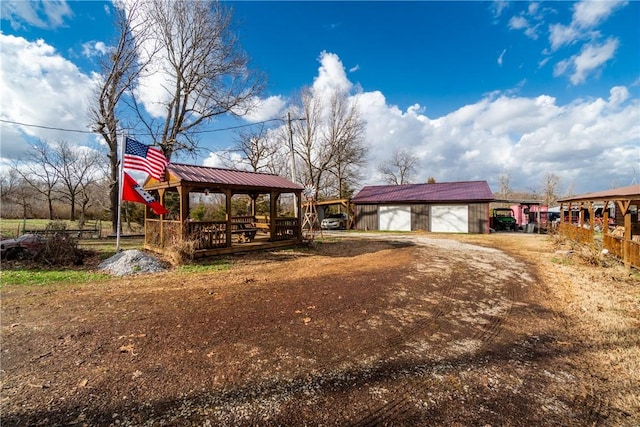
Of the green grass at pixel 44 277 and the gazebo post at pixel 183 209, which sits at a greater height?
the gazebo post at pixel 183 209

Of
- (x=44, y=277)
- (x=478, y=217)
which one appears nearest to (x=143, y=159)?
(x=44, y=277)

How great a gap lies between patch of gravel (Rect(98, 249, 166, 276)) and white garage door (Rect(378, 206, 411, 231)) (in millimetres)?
18646

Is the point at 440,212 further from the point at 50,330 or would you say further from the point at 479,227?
the point at 50,330

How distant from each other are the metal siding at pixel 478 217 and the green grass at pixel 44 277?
2137cm

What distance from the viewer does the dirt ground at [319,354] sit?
2.42 m

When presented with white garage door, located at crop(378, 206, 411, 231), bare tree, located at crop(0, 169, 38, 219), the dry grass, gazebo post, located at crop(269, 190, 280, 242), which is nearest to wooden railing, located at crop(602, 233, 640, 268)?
the dry grass

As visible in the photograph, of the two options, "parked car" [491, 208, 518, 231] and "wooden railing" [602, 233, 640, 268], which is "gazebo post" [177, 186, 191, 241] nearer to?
"wooden railing" [602, 233, 640, 268]

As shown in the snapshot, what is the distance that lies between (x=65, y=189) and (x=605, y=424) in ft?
145

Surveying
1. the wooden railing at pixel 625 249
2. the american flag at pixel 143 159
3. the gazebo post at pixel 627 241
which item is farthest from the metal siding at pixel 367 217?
the american flag at pixel 143 159

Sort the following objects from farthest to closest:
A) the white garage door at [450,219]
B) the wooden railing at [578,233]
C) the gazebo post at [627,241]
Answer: the white garage door at [450,219] → the wooden railing at [578,233] → the gazebo post at [627,241]

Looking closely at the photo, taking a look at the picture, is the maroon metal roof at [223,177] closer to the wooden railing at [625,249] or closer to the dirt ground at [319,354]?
the dirt ground at [319,354]

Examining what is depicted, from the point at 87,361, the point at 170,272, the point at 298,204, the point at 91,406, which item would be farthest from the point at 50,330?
the point at 298,204

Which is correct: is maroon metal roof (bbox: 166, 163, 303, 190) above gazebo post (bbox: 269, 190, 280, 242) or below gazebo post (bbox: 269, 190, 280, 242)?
above

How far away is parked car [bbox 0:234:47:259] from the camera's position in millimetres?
7715
